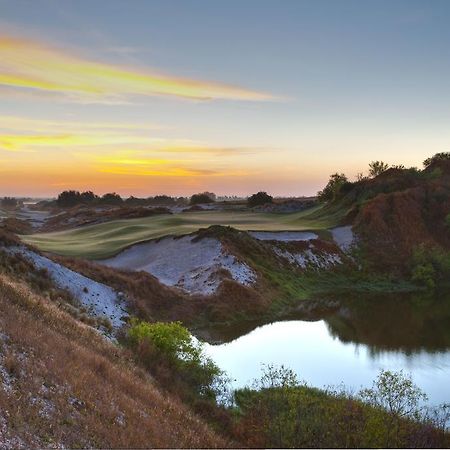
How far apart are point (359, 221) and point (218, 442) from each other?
74.9 metres

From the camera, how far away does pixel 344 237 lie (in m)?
84.7

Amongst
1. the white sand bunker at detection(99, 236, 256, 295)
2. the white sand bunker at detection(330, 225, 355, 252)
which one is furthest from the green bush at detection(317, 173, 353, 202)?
the white sand bunker at detection(99, 236, 256, 295)

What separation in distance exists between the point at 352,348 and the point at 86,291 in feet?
72.7

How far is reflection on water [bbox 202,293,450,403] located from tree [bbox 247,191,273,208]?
84467mm

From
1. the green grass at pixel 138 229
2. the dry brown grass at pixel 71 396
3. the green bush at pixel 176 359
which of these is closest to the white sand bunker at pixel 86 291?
the green bush at pixel 176 359

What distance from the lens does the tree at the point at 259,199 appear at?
139350 mm

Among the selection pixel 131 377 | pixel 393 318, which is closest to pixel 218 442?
pixel 131 377

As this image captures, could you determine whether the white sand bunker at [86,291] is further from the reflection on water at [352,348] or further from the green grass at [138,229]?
the green grass at [138,229]

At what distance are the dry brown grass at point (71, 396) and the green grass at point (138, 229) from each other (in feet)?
148

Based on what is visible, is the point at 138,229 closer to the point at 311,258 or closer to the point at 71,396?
the point at 311,258

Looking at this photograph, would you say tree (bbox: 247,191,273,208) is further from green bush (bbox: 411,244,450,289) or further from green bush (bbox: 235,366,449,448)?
green bush (bbox: 235,366,449,448)

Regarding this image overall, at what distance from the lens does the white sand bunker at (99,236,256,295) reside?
183 feet

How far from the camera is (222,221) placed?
322 ft

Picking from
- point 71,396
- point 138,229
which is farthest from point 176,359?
point 138,229
